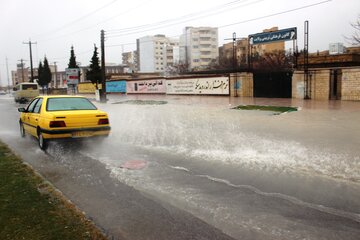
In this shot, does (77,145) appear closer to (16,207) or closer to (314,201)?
(16,207)

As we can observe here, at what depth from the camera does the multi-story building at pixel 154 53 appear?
5463 inches

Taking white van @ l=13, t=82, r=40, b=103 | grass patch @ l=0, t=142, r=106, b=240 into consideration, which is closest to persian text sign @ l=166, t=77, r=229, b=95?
white van @ l=13, t=82, r=40, b=103

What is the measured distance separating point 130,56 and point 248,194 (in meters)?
179

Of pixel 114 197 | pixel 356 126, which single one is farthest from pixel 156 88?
pixel 114 197

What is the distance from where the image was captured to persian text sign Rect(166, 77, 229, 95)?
33594 mm

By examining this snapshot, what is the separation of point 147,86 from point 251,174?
132 ft

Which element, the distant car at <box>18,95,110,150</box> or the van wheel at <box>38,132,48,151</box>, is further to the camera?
the van wheel at <box>38,132,48,151</box>

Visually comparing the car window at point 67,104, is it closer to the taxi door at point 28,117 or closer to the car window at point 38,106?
the car window at point 38,106

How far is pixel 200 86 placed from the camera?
3675 centimetres

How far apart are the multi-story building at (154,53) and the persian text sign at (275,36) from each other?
358ft

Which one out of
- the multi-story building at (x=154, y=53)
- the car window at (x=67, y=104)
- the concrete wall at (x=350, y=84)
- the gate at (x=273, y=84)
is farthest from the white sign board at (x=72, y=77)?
the multi-story building at (x=154, y=53)

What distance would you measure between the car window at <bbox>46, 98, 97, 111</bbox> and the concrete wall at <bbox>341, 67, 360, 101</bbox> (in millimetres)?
20375

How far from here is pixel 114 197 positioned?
4941 mm

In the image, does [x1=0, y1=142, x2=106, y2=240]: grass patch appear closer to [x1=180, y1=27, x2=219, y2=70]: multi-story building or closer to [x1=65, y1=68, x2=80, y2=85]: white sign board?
[x1=65, y1=68, x2=80, y2=85]: white sign board
